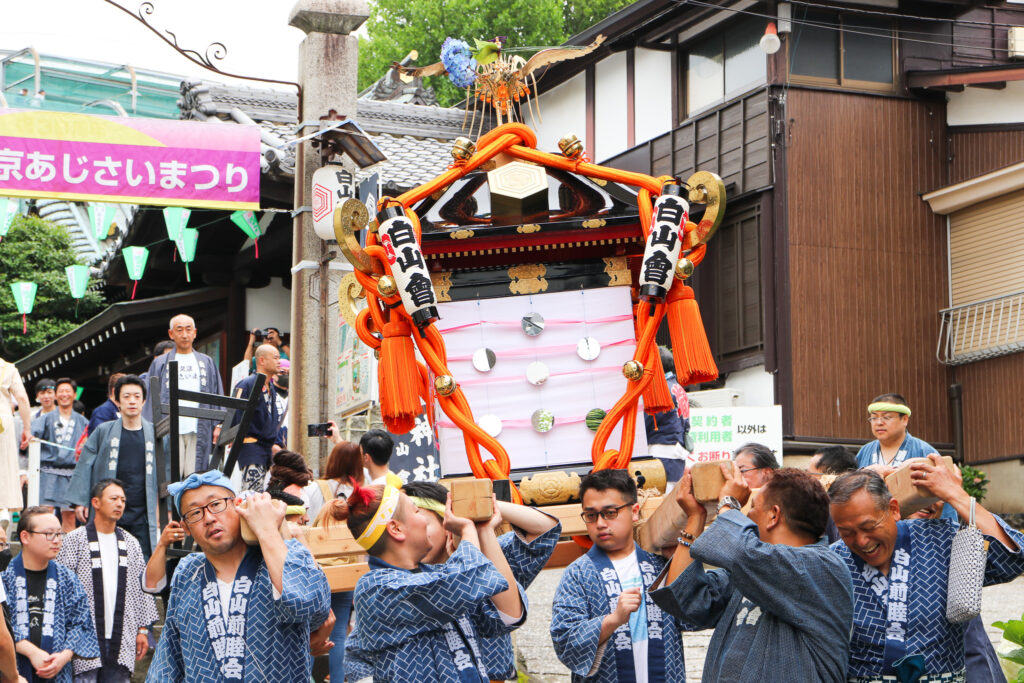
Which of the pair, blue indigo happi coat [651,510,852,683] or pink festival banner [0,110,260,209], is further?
pink festival banner [0,110,260,209]

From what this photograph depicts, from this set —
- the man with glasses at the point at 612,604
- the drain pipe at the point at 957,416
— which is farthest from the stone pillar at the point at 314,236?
the drain pipe at the point at 957,416

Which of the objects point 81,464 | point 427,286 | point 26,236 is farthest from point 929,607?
point 26,236

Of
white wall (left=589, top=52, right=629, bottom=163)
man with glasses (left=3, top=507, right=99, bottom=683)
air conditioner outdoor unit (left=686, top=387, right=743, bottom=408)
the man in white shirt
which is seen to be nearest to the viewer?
man with glasses (left=3, top=507, right=99, bottom=683)

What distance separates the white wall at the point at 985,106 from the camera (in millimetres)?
15922

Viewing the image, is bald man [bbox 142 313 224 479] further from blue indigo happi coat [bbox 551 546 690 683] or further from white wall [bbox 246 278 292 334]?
white wall [bbox 246 278 292 334]

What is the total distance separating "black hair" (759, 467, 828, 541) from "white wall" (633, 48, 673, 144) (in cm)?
1441

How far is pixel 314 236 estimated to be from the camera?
1102 cm

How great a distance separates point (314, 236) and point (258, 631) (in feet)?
20.4

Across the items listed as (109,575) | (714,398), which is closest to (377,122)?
(714,398)

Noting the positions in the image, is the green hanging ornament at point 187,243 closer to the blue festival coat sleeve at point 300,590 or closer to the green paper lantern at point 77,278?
Result: the green paper lantern at point 77,278

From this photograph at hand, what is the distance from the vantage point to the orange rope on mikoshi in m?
7.67

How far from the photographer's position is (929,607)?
486 centimetres

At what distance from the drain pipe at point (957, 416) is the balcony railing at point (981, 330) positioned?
→ 13.0 inches

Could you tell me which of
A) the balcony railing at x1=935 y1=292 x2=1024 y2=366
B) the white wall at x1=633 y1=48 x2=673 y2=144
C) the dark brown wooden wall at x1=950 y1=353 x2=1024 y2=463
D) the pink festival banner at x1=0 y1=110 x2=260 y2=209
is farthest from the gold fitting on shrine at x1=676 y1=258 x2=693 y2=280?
the white wall at x1=633 y1=48 x2=673 y2=144
